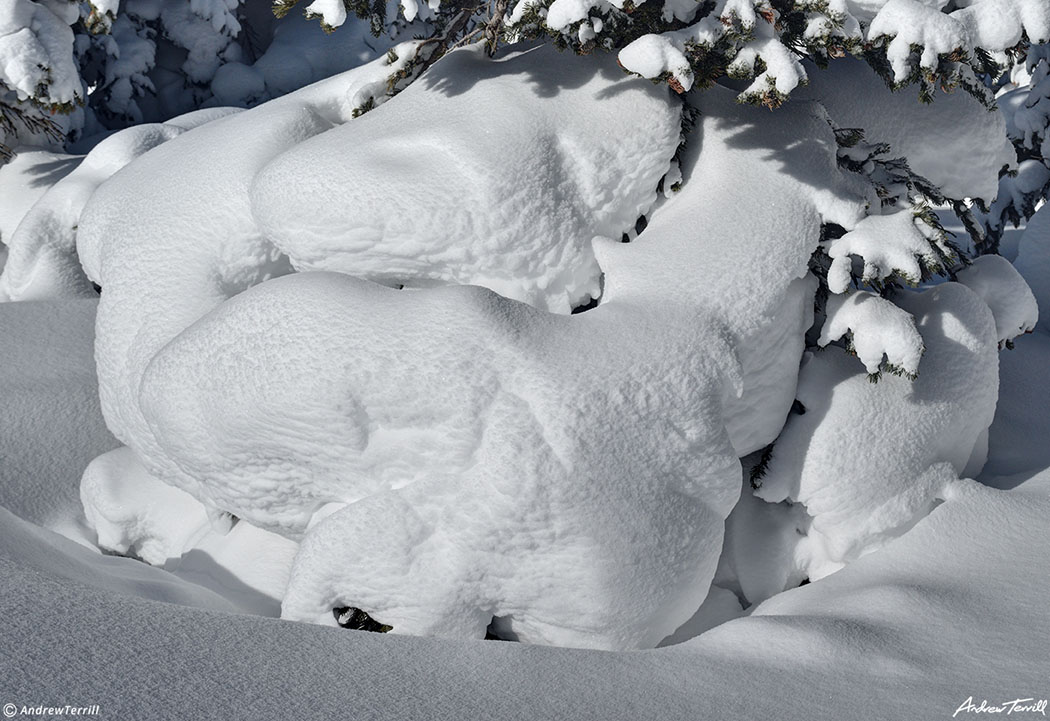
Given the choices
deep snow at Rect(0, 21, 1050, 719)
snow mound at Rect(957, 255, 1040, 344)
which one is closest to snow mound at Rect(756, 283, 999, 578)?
Result: deep snow at Rect(0, 21, 1050, 719)

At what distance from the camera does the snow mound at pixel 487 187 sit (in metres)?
3.87

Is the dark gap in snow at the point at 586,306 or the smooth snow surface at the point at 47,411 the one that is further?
the smooth snow surface at the point at 47,411

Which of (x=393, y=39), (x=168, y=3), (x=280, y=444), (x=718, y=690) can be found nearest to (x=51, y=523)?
(x=280, y=444)

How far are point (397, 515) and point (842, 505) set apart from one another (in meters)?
1.82

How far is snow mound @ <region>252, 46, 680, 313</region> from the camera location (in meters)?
3.87

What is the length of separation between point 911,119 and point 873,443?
1781 millimetres

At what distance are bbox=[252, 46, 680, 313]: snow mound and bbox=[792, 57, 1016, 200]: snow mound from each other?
42.6 inches

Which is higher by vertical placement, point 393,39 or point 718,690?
point 718,690

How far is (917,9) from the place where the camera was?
362cm

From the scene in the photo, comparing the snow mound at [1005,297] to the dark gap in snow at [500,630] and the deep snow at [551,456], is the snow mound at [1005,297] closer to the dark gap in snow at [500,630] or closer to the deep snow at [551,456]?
the deep snow at [551,456]

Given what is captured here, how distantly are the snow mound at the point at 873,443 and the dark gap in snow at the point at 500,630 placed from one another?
48.1 inches

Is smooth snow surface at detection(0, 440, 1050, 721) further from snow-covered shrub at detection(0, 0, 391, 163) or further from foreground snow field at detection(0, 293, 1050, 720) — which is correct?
snow-covered shrub at detection(0, 0, 391, 163)

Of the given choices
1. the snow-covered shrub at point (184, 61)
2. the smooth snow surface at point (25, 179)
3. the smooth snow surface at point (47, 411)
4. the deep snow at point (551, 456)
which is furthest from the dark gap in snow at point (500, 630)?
the snow-covered shrub at point (184, 61)

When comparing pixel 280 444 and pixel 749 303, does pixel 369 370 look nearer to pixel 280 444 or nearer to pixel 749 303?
pixel 280 444
